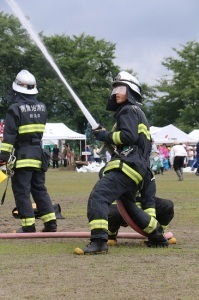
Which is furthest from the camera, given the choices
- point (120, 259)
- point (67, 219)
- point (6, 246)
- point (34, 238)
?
point (67, 219)

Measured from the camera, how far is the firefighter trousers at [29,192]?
10.1 m

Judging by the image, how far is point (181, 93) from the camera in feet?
229

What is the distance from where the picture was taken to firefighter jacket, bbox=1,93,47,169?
998cm

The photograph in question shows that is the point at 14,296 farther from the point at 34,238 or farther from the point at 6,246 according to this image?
the point at 34,238

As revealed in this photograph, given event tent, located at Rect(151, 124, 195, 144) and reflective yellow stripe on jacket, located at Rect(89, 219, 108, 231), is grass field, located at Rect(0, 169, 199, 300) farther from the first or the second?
event tent, located at Rect(151, 124, 195, 144)

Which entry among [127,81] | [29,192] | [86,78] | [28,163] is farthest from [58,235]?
[86,78]

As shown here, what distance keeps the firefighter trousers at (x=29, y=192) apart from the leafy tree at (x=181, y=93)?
190 ft

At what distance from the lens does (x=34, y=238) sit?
9.89 m

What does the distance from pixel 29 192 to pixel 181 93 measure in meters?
60.2

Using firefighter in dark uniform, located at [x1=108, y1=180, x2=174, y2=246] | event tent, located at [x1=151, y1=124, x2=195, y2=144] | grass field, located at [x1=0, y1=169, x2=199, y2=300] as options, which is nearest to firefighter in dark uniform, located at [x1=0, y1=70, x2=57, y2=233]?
grass field, located at [x1=0, y1=169, x2=199, y2=300]

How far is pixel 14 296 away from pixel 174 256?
2.52 metres

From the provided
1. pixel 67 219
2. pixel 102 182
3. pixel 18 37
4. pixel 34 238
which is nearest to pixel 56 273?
pixel 102 182

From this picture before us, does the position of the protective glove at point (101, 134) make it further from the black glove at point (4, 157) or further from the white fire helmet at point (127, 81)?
the black glove at point (4, 157)

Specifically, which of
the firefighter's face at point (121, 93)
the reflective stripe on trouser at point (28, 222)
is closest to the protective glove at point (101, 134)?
the firefighter's face at point (121, 93)
